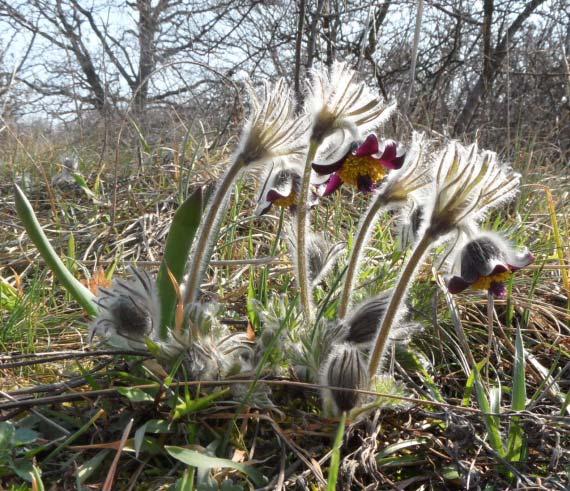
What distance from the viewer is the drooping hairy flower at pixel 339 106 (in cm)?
124

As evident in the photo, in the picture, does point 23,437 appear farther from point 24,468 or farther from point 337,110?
point 337,110

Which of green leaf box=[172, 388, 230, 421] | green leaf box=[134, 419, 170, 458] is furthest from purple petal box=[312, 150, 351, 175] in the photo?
green leaf box=[134, 419, 170, 458]

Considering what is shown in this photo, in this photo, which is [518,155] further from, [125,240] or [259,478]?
[259,478]

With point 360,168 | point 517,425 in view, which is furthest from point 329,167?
point 517,425

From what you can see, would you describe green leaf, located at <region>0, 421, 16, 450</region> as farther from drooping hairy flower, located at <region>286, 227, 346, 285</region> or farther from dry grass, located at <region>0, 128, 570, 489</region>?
drooping hairy flower, located at <region>286, 227, 346, 285</region>

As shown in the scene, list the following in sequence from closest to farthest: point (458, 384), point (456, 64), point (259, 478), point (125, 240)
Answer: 1. point (259, 478)
2. point (458, 384)
3. point (125, 240)
4. point (456, 64)

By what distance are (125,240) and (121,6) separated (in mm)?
8576

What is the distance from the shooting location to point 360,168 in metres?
1.31

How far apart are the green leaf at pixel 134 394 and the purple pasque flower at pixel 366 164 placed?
0.61 metres

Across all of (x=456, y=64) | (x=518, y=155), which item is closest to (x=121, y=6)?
(x=456, y=64)

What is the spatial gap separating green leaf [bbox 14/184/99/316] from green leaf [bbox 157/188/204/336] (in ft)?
0.58

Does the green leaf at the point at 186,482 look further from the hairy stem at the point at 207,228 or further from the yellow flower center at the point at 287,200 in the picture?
the yellow flower center at the point at 287,200

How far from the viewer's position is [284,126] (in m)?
1.23

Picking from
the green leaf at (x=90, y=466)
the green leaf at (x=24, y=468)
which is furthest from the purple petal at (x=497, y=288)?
the green leaf at (x=24, y=468)
